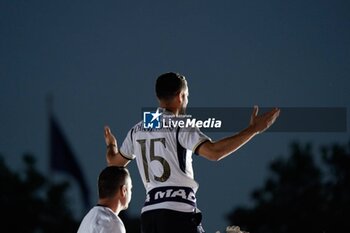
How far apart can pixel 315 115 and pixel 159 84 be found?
2.92m

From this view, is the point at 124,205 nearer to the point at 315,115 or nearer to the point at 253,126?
the point at 253,126

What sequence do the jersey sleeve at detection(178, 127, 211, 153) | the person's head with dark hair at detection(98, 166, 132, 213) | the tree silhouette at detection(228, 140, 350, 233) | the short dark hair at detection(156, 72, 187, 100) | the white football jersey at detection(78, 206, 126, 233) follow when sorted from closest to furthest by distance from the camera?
the white football jersey at detection(78, 206, 126, 233)
the person's head with dark hair at detection(98, 166, 132, 213)
the jersey sleeve at detection(178, 127, 211, 153)
the short dark hair at detection(156, 72, 187, 100)
the tree silhouette at detection(228, 140, 350, 233)

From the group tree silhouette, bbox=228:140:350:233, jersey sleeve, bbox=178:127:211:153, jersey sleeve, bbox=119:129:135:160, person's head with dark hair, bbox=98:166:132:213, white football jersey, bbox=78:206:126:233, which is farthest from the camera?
tree silhouette, bbox=228:140:350:233

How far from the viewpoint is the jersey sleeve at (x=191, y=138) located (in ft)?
12.2

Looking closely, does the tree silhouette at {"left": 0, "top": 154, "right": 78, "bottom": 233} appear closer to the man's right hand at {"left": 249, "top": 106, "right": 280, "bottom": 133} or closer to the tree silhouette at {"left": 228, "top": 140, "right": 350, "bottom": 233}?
the tree silhouette at {"left": 228, "top": 140, "right": 350, "bottom": 233}

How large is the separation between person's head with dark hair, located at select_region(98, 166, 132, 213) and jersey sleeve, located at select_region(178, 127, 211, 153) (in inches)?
12.7

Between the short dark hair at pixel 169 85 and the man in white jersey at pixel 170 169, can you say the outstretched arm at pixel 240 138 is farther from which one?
the short dark hair at pixel 169 85

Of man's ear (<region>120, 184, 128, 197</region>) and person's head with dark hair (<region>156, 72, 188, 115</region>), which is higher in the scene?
person's head with dark hair (<region>156, 72, 188, 115</region>)

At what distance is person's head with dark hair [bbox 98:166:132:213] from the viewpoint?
3.60 metres

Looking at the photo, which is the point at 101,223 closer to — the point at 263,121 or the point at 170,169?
the point at 170,169

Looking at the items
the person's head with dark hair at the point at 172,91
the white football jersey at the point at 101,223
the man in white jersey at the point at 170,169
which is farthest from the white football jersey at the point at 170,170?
the white football jersey at the point at 101,223

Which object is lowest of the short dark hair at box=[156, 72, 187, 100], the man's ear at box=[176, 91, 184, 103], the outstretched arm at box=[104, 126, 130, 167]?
the outstretched arm at box=[104, 126, 130, 167]

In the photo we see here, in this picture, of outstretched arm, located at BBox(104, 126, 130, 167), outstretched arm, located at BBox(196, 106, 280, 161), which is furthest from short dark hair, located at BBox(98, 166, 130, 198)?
outstretched arm, located at BBox(104, 126, 130, 167)

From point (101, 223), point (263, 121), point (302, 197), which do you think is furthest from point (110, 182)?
point (302, 197)
